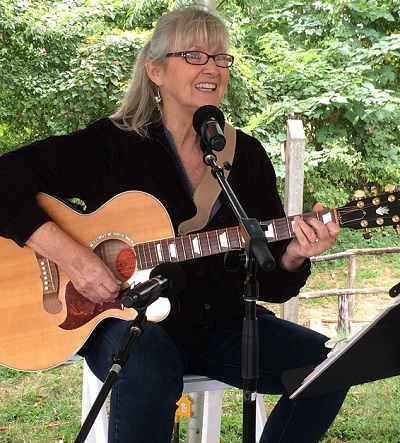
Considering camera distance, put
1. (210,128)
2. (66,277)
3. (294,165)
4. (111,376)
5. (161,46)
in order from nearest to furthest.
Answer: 1. (111,376)
2. (210,128)
3. (66,277)
4. (161,46)
5. (294,165)

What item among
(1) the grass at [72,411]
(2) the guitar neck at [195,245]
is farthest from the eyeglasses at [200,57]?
(1) the grass at [72,411]

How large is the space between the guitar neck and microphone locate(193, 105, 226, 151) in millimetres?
315

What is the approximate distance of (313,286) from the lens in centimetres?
625

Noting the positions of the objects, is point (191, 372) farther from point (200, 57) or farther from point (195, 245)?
point (200, 57)

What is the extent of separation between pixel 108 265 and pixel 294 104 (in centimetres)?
428

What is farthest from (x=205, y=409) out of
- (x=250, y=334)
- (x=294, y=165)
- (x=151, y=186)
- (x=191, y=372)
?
(x=294, y=165)

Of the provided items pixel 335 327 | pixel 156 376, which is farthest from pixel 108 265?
pixel 335 327

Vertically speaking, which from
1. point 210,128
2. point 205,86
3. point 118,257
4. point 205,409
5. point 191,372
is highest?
point 205,86

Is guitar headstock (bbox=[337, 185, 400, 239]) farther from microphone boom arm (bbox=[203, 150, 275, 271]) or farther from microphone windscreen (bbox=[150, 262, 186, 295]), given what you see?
microphone windscreen (bbox=[150, 262, 186, 295])

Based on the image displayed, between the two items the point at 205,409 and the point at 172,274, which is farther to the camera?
the point at 205,409

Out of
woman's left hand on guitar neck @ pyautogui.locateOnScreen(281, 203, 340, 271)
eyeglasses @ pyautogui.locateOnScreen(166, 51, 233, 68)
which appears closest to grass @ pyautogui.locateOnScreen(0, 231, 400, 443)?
woman's left hand on guitar neck @ pyautogui.locateOnScreen(281, 203, 340, 271)

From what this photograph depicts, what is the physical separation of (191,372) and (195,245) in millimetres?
467

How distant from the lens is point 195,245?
5.96ft

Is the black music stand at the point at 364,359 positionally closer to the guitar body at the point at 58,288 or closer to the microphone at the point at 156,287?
the microphone at the point at 156,287
